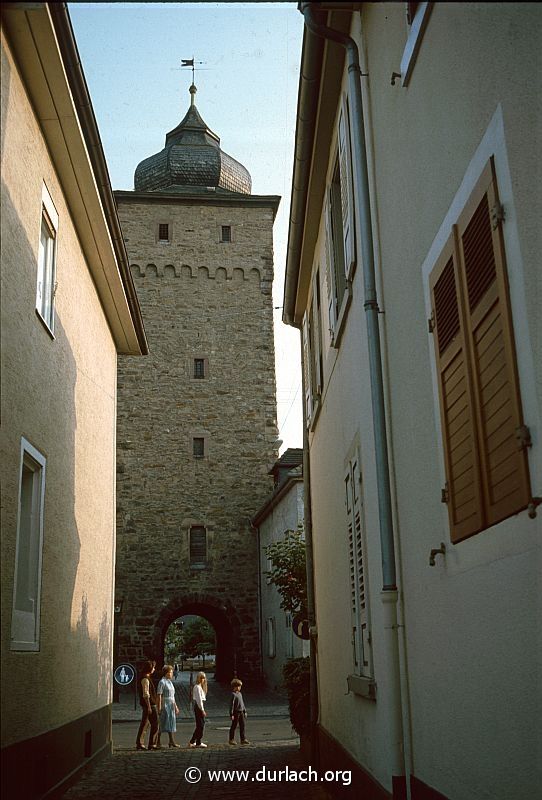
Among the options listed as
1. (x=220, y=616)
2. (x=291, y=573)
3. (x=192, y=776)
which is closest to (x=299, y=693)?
(x=192, y=776)

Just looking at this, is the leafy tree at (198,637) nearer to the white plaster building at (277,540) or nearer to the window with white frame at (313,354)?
the white plaster building at (277,540)

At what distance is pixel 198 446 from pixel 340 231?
22779 mm

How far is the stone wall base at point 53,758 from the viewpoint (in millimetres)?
6730

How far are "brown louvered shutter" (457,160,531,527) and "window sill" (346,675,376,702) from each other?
303 centimetres

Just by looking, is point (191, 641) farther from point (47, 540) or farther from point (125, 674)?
point (47, 540)

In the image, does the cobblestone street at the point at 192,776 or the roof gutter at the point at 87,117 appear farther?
the cobblestone street at the point at 192,776

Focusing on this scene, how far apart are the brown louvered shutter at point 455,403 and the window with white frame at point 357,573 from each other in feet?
8.87

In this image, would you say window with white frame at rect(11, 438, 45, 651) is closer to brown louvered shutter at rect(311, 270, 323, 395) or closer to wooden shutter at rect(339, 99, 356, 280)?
wooden shutter at rect(339, 99, 356, 280)

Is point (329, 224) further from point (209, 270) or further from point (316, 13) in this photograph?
point (209, 270)

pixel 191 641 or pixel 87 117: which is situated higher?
pixel 87 117

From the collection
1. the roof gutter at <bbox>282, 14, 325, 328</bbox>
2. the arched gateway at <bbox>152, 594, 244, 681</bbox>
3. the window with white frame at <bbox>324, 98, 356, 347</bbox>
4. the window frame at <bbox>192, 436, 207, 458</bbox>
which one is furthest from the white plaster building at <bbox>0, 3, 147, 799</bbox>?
the window frame at <bbox>192, 436, 207, 458</bbox>

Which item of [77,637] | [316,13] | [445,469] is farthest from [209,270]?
[445,469]

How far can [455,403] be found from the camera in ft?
12.8

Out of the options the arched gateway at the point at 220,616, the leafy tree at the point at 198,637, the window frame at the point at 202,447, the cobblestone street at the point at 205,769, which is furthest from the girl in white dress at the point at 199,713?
the leafy tree at the point at 198,637
